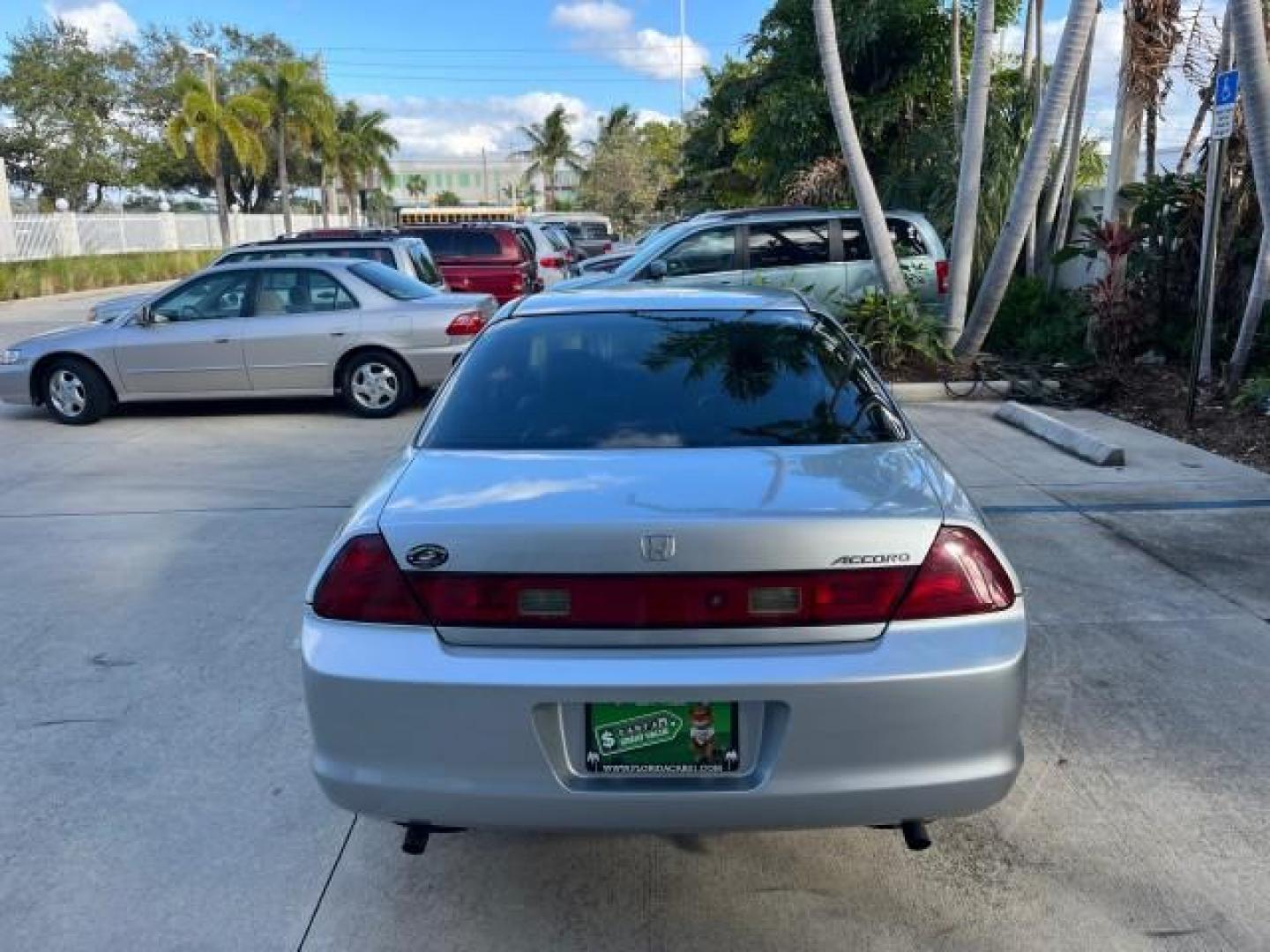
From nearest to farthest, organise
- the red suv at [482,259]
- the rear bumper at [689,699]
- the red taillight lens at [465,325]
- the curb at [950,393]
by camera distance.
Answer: the rear bumper at [689,699], the red taillight lens at [465,325], the curb at [950,393], the red suv at [482,259]

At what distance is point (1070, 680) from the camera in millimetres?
4184

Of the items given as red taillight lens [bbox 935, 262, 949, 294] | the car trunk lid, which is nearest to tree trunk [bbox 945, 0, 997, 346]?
red taillight lens [bbox 935, 262, 949, 294]

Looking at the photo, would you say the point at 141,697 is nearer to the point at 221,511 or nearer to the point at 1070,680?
the point at 221,511

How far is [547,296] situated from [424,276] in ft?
29.8

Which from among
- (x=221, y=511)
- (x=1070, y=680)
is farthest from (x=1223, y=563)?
(x=221, y=511)

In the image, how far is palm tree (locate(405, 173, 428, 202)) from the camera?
111625 millimetres

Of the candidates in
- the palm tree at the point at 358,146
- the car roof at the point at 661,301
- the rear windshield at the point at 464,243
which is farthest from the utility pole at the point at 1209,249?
the palm tree at the point at 358,146

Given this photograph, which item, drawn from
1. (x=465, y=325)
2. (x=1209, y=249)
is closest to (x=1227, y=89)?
(x=1209, y=249)

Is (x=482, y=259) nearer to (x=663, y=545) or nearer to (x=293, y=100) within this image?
(x=663, y=545)

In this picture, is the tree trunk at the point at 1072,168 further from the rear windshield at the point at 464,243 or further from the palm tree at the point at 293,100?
the palm tree at the point at 293,100

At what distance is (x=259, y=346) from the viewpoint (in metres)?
9.96

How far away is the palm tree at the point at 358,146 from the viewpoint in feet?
196

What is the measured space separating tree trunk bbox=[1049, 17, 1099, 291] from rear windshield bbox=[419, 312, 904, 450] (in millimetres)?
9971

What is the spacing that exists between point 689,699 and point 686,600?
0.75 feet
